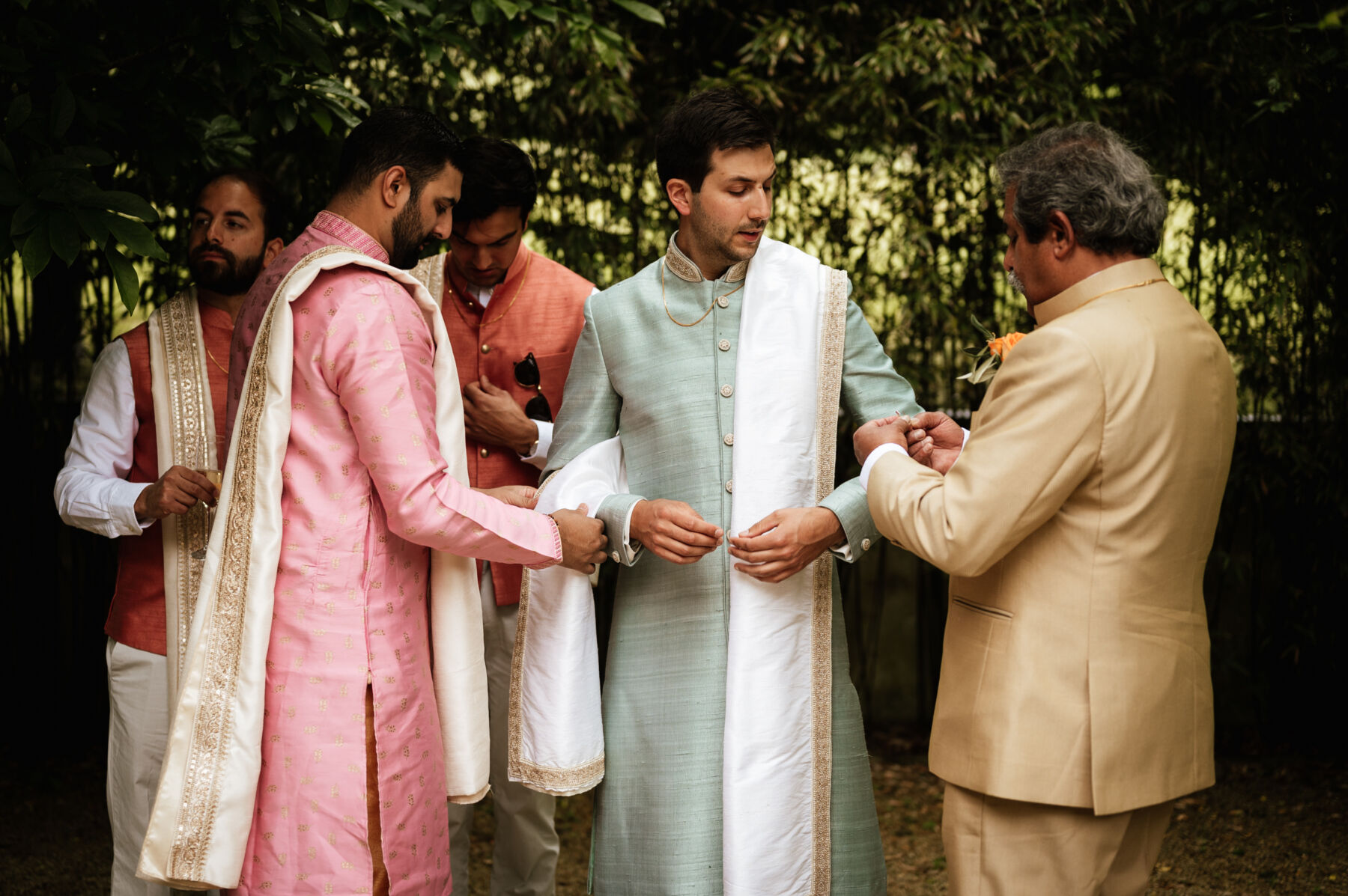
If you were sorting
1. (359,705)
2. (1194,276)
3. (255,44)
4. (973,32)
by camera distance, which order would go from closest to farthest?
1. (359,705)
2. (255,44)
3. (973,32)
4. (1194,276)

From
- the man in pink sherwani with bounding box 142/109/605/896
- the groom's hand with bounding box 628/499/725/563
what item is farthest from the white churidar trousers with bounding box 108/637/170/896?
the groom's hand with bounding box 628/499/725/563

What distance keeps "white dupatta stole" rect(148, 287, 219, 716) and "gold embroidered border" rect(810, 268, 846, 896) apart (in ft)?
4.52

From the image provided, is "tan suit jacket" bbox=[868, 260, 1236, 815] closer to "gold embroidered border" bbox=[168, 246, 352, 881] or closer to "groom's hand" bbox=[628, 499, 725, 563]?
"groom's hand" bbox=[628, 499, 725, 563]

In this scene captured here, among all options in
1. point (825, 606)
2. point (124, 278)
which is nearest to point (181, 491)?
point (124, 278)

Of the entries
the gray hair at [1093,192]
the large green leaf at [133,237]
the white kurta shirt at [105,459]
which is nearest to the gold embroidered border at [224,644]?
the large green leaf at [133,237]

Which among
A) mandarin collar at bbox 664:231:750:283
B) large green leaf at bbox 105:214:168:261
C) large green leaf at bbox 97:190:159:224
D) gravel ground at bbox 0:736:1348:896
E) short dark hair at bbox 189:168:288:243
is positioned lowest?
gravel ground at bbox 0:736:1348:896

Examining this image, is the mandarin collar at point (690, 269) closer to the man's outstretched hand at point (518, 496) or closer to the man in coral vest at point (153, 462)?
the man's outstretched hand at point (518, 496)

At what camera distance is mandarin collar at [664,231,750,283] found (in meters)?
2.29

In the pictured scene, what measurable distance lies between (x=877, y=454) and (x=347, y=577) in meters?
0.92

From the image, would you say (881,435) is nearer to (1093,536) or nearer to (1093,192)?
(1093,536)

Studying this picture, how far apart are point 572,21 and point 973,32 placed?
1.64m

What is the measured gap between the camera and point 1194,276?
4711mm

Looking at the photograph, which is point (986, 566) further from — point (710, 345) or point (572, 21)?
point (572, 21)

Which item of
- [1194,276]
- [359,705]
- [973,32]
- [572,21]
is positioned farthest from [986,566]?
[1194,276]
